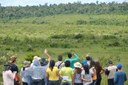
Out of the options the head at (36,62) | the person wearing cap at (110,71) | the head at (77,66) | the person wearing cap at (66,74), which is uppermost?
the head at (36,62)

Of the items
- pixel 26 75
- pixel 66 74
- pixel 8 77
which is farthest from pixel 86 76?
pixel 8 77

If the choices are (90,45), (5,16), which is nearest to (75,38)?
(90,45)

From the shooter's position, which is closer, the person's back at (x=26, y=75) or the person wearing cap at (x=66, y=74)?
the person wearing cap at (x=66, y=74)

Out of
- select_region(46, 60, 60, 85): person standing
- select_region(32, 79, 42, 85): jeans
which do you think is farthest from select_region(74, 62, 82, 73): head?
select_region(32, 79, 42, 85): jeans

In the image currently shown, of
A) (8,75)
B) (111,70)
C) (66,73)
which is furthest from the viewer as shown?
(111,70)

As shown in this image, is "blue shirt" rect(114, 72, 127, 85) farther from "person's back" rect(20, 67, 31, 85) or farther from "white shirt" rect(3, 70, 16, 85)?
"white shirt" rect(3, 70, 16, 85)

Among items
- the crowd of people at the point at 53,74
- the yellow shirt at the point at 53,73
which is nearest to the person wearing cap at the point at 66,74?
the crowd of people at the point at 53,74

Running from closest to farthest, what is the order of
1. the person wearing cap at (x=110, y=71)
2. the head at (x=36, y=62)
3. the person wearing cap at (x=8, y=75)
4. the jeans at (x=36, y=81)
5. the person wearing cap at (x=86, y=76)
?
1. the person wearing cap at (x=8, y=75)
2. the person wearing cap at (x=86, y=76)
3. the head at (x=36, y=62)
4. the jeans at (x=36, y=81)
5. the person wearing cap at (x=110, y=71)

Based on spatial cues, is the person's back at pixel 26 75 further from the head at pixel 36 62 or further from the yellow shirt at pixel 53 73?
the yellow shirt at pixel 53 73

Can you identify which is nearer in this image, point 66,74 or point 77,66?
point 77,66

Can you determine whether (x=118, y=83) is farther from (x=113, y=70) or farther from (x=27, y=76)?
(x=27, y=76)

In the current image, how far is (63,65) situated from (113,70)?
185 cm

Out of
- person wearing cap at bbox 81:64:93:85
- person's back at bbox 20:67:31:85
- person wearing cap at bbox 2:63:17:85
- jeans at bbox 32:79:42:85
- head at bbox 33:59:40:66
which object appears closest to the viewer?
person wearing cap at bbox 2:63:17:85

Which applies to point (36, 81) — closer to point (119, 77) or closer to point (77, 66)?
point (77, 66)
